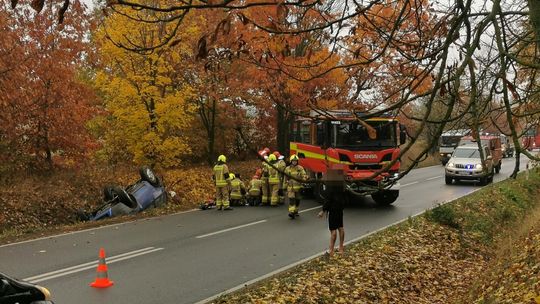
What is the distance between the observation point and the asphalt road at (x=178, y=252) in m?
7.48

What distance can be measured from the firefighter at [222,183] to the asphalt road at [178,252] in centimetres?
59

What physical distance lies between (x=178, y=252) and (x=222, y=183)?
5.90 metres

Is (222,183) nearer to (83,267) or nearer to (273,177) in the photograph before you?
(273,177)

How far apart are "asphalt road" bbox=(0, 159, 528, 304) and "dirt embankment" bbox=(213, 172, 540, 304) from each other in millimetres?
769

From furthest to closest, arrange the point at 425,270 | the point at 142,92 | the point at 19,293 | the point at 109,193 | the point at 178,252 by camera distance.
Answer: the point at 142,92
the point at 109,193
the point at 425,270
the point at 178,252
the point at 19,293

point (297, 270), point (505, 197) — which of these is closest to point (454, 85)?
point (297, 270)

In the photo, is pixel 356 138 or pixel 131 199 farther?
pixel 356 138

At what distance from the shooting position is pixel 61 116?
611 inches

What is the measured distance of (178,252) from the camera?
9.80 metres

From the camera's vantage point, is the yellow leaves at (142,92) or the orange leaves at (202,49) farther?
the yellow leaves at (142,92)

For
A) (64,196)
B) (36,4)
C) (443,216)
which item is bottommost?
(443,216)

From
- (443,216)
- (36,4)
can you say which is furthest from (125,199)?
(36,4)

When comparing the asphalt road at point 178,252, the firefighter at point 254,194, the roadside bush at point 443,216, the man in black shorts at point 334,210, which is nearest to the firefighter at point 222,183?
the asphalt road at point 178,252

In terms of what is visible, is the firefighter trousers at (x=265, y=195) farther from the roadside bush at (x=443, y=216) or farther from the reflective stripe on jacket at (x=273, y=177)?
the roadside bush at (x=443, y=216)
